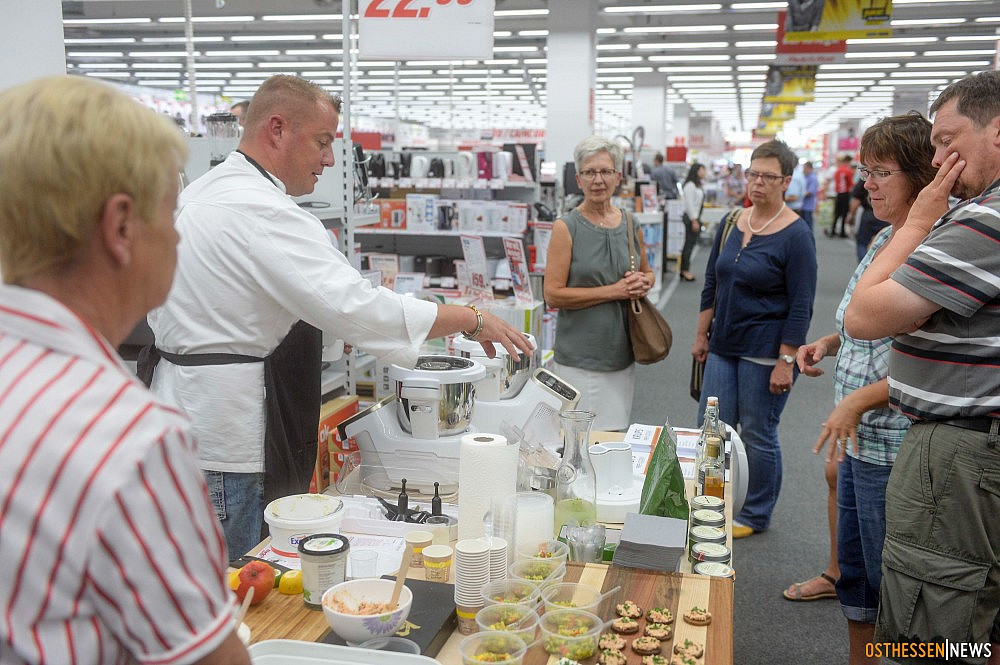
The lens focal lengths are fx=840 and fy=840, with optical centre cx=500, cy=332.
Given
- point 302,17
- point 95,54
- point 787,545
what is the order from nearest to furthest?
1. point 787,545
2. point 302,17
3. point 95,54

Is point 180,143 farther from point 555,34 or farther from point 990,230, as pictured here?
point 555,34

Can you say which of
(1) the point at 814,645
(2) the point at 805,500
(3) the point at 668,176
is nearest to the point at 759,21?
(3) the point at 668,176

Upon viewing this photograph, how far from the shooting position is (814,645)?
301cm

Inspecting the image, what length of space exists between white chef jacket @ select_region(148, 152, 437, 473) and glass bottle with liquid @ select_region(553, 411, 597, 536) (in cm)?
43

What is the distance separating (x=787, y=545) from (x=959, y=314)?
242cm

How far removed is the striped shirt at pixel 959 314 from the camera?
65.1 inches

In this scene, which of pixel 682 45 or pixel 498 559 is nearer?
pixel 498 559

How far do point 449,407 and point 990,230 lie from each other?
131cm

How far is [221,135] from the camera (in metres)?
3.39

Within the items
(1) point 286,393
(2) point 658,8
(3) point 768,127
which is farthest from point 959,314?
(3) point 768,127

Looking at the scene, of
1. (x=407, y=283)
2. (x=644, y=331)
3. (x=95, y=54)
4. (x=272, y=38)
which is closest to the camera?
(x=644, y=331)

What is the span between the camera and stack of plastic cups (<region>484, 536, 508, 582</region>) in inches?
59.6

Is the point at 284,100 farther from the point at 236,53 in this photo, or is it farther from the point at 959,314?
the point at 236,53

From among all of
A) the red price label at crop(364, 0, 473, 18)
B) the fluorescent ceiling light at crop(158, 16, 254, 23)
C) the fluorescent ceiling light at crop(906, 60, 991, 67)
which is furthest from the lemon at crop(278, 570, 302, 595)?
the fluorescent ceiling light at crop(906, 60, 991, 67)
